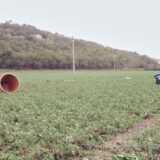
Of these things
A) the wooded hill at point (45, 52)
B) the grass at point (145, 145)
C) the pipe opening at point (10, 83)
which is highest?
the wooded hill at point (45, 52)

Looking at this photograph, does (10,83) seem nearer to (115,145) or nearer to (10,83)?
(10,83)

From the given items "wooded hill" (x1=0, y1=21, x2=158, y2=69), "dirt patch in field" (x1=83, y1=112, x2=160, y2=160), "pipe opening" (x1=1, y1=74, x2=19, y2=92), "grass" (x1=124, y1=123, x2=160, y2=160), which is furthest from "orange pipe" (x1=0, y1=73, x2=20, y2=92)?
"wooded hill" (x1=0, y1=21, x2=158, y2=69)

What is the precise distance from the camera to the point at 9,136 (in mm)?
5172

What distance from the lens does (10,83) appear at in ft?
50.2

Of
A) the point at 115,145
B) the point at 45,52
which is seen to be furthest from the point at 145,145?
the point at 45,52

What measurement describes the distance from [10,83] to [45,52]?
3290 inches

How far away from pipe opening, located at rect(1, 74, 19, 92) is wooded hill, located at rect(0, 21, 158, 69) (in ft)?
216

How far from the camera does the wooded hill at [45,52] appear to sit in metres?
83.6

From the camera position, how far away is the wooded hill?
274 ft

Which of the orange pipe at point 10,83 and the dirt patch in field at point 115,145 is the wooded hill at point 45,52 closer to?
the orange pipe at point 10,83

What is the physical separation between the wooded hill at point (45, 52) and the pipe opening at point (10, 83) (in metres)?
65.8

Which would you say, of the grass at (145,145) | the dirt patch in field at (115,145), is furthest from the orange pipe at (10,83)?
the grass at (145,145)

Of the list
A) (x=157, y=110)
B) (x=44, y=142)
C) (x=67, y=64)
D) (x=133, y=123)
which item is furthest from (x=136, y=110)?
(x=67, y=64)

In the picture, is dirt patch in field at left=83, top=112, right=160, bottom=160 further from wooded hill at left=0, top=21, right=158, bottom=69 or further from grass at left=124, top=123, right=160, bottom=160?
wooded hill at left=0, top=21, right=158, bottom=69
